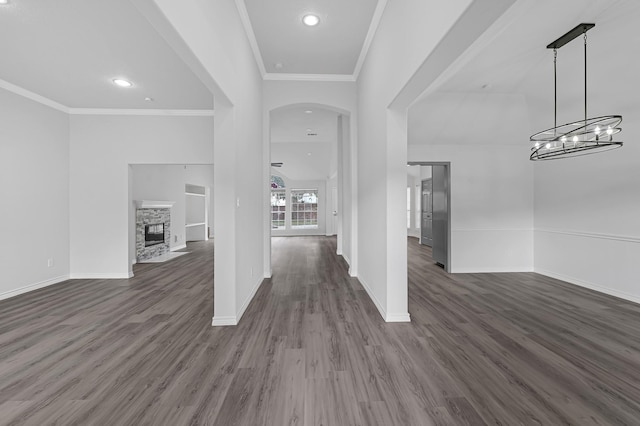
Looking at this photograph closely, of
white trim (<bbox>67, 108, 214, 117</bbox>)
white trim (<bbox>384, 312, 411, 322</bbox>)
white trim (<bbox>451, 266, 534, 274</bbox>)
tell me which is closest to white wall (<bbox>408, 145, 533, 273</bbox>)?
white trim (<bbox>451, 266, 534, 274</bbox>)

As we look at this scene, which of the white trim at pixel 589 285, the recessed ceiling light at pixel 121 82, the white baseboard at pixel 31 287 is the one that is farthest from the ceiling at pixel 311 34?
the white baseboard at pixel 31 287

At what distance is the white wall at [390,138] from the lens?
204 cm

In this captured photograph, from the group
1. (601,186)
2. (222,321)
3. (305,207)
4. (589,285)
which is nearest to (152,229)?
(222,321)

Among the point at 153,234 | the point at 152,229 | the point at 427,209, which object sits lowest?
the point at 153,234

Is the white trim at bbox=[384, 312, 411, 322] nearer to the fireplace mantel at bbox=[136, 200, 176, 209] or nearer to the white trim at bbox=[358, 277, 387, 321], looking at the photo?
the white trim at bbox=[358, 277, 387, 321]

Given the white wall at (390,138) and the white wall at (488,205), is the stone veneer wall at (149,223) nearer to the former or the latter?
the white wall at (390,138)

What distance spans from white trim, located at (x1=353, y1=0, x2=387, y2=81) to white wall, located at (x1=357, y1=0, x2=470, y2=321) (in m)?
0.09

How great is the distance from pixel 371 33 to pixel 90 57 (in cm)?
324

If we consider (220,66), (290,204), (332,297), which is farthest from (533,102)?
(290,204)

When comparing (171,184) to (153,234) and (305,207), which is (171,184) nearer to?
(153,234)

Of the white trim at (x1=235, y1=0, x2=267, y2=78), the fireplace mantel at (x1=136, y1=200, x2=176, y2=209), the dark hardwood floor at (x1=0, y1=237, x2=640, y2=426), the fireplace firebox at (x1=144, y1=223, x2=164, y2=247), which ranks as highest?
the white trim at (x1=235, y1=0, x2=267, y2=78)

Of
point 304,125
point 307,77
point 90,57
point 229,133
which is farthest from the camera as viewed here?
point 304,125

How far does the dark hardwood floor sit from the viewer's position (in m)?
1.62

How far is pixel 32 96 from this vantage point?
160 inches
